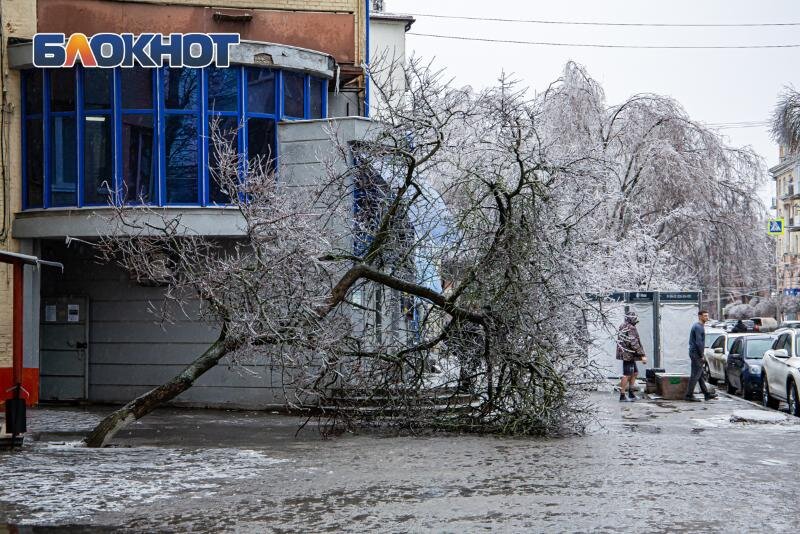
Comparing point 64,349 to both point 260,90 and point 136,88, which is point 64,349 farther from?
point 260,90

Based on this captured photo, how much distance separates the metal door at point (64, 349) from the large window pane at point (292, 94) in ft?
18.4

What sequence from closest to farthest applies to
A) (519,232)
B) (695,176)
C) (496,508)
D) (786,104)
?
1. (496,508)
2. (519,232)
3. (786,104)
4. (695,176)

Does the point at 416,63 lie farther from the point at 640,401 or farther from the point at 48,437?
the point at 640,401

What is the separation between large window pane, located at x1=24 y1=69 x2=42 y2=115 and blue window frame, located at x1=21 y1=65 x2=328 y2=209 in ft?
0.06

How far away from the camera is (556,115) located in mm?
30984

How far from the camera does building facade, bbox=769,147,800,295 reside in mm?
87188

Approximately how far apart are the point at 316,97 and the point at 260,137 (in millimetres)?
1601

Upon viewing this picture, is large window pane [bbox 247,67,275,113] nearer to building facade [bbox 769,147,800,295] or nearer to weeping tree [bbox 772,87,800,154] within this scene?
weeping tree [bbox 772,87,800,154]

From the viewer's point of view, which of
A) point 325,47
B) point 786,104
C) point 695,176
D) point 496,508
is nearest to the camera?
point 496,508

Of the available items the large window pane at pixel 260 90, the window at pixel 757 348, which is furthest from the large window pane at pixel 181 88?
the window at pixel 757 348

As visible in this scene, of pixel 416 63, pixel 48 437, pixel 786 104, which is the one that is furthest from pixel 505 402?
pixel 786 104

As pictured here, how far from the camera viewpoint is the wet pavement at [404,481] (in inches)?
336

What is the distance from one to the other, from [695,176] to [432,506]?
2304 centimetres

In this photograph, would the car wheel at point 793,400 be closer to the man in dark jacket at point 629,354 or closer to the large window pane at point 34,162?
the man in dark jacket at point 629,354
